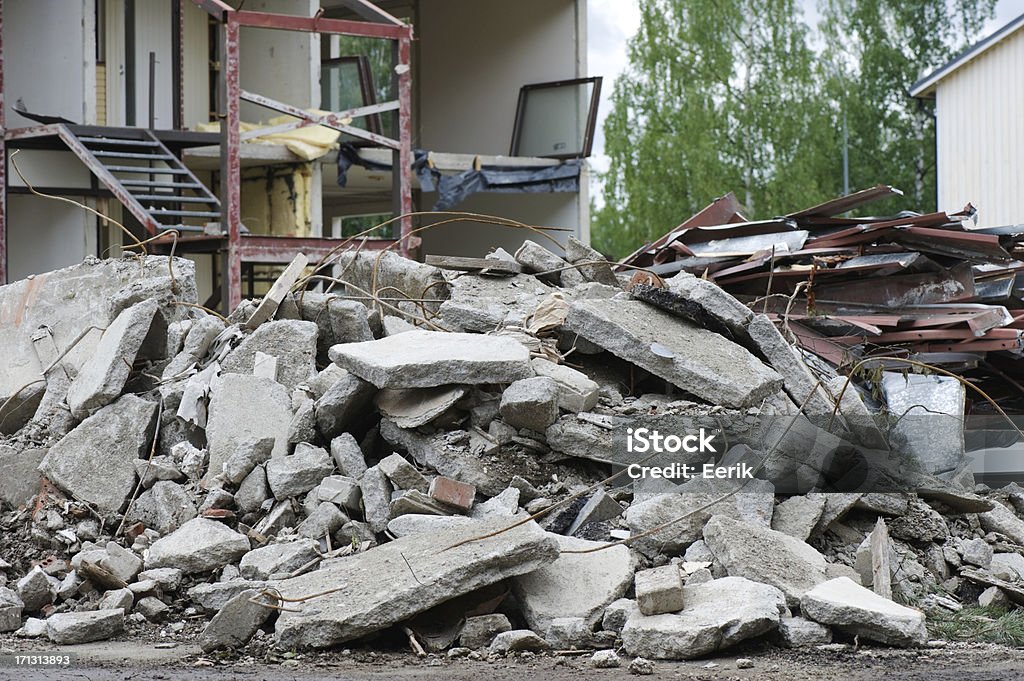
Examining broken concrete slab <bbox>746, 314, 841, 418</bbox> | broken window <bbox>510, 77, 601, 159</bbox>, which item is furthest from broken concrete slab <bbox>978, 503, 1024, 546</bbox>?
broken window <bbox>510, 77, 601, 159</bbox>

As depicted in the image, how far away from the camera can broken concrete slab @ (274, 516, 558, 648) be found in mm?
5469

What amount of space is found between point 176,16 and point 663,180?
2076 centimetres

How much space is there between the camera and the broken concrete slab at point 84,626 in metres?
5.82

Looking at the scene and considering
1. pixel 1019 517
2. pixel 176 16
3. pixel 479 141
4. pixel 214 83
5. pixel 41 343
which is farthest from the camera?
pixel 479 141

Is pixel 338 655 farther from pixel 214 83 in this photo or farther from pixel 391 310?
pixel 214 83

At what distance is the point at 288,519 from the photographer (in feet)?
22.2

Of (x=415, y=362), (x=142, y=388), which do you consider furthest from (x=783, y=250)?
(x=142, y=388)

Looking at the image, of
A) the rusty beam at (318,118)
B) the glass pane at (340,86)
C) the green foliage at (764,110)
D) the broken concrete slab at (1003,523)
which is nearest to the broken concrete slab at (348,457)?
the broken concrete slab at (1003,523)

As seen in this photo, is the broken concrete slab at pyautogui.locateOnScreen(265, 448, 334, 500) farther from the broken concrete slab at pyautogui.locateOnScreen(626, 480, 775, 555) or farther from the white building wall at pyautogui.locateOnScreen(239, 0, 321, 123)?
the white building wall at pyautogui.locateOnScreen(239, 0, 321, 123)

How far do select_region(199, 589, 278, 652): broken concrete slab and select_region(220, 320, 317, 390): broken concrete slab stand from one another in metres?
2.65

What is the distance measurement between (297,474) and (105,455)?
4.76 ft

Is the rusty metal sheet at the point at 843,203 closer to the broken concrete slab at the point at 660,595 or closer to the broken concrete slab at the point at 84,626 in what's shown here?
the broken concrete slab at the point at 660,595

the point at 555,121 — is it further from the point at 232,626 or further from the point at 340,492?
the point at 232,626

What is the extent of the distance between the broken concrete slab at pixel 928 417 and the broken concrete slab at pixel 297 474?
11.0 ft
